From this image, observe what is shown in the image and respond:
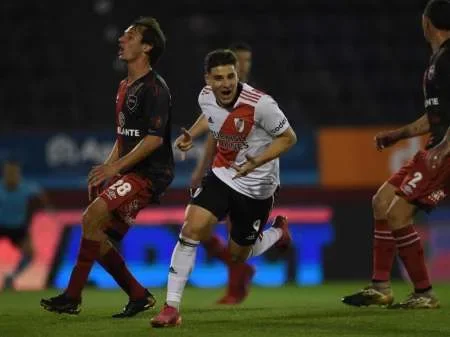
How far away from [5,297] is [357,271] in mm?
4439

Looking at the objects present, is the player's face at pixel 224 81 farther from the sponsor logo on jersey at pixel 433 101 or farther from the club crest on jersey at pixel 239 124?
the sponsor logo on jersey at pixel 433 101

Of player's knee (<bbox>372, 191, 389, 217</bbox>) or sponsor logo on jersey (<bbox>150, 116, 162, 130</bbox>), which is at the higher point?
sponsor logo on jersey (<bbox>150, 116, 162, 130</bbox>)

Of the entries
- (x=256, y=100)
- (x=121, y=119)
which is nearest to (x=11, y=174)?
(x=121, y=119)

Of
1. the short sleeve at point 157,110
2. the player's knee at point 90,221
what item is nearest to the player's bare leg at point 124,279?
the player's knee at point 90,221

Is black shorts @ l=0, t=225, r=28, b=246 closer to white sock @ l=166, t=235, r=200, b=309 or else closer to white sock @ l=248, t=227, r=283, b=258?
white sock @ l=248, t=227, r=283, b=258

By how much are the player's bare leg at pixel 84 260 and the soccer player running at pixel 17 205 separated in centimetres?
654

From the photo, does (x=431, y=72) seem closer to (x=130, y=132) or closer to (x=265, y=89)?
(x=130, y=132)

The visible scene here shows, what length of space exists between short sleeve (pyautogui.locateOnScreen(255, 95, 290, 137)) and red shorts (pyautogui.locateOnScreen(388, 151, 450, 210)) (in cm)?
109

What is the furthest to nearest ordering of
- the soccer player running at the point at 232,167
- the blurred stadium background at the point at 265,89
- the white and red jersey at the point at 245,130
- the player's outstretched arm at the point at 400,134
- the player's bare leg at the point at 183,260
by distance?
the blurred stadium background at the point at 265,89
the player's outstretched arm at the point at 400,134
the white and red jersey at the point at 245,130
the soccer player running at the point at 232,167
the player's bare leg at the point at 183,260

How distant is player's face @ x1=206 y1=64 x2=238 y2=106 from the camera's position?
23.0ft

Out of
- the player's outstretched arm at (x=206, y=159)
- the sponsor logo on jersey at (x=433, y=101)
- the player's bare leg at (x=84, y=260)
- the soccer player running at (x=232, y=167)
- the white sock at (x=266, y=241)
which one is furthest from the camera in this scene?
the player's outstretched arm at (x=206, y=159)

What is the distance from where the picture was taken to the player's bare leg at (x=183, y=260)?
259 inches

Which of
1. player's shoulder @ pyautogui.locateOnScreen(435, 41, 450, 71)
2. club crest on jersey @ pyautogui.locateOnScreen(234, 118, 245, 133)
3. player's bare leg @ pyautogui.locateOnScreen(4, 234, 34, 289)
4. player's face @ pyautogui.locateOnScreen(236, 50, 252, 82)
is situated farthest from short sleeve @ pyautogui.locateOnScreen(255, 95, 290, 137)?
player's bare leg @ pyautogui.locateOnScreen(4, 234, 34, 289)

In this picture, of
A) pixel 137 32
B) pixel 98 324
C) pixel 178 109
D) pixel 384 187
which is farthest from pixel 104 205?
pixel 178 109
